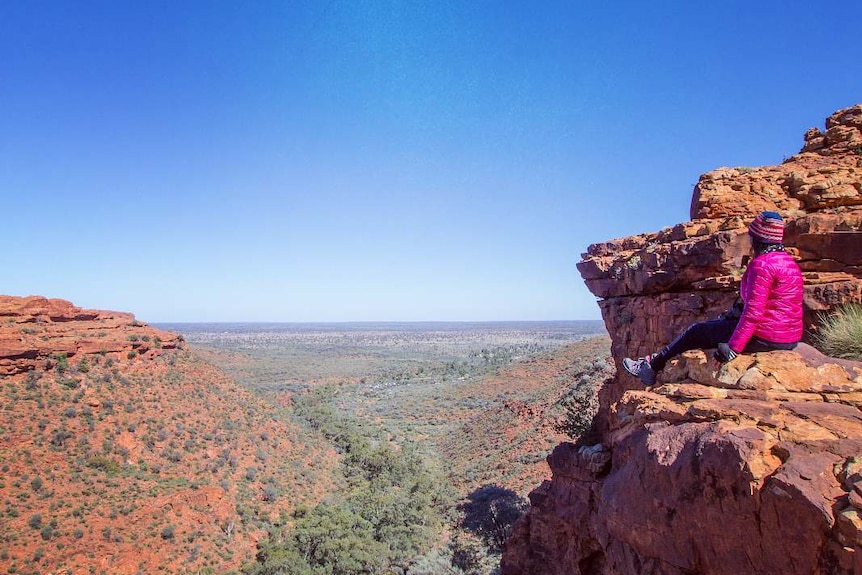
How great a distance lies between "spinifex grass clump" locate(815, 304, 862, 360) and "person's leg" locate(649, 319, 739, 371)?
149 centimetres

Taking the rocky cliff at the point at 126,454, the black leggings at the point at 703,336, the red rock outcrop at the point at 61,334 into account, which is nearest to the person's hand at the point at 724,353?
the black leggings at the point at 703,336

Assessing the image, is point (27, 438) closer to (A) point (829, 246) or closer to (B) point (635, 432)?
(B) point (635, 432)

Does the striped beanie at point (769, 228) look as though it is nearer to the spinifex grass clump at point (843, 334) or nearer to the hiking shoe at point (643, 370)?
the spinifex grass clump at point (843, 334)

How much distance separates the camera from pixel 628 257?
1158 cm

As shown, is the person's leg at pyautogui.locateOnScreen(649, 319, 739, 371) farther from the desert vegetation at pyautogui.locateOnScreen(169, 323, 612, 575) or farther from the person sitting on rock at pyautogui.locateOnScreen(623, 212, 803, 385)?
the desert vegetation at pyautogui.locateOnScreen(169, 323, 612, 575)

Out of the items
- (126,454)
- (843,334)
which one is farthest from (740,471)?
(126,454)

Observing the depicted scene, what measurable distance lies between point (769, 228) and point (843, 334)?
1.99 m

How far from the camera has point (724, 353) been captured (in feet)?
16.2

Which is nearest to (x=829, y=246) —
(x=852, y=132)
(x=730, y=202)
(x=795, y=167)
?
(x=730, y=202)

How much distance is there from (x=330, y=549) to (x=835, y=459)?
65.4ft

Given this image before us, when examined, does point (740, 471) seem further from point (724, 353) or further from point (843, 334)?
point (843, 334)

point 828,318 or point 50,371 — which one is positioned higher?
point 828,318

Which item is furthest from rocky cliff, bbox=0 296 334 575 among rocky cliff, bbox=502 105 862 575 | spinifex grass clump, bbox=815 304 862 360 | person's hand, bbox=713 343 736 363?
spinifex grass clump, bbox=815 304 862 360

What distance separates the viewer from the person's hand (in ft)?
16.0
